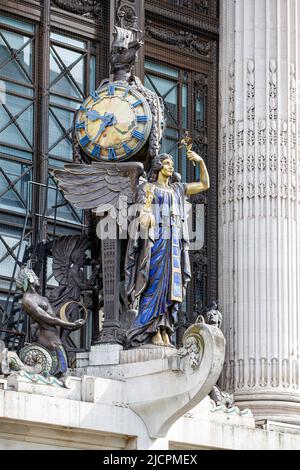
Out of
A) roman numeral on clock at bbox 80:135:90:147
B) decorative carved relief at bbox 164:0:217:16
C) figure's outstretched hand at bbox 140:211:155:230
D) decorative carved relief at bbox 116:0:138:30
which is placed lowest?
figure's outstretched hand at bbox 140:211:155:230

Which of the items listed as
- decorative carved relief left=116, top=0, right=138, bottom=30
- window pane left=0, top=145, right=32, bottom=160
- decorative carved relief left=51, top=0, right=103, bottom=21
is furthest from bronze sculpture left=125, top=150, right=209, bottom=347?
decorative carved relief left=51, top=0, right=103, bottom=21

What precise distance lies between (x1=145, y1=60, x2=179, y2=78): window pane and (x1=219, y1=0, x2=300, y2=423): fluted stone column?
1.21 metres

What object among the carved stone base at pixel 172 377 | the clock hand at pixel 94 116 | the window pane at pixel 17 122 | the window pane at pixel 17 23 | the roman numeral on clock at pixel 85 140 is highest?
the window pane at pixel 17 23

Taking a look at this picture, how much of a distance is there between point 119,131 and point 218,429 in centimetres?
507

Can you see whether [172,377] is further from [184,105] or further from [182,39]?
[182,39]

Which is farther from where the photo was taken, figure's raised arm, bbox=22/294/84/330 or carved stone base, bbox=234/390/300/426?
carved stone base, bbox=234/390/300/426

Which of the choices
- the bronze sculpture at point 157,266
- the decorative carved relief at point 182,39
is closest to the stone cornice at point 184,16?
the decorative carved relief at point 182,39

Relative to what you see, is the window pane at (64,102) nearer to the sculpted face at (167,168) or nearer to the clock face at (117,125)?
the clock face at (117,125)

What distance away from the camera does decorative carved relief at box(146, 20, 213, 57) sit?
36219mm

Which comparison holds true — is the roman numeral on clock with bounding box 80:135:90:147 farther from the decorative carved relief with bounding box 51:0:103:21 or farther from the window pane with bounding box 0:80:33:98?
the decorative carved relief with bounding box 51:0:103:21

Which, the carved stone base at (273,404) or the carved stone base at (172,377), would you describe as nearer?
the carved stone base at (172,377)

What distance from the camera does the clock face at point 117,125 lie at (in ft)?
97.6

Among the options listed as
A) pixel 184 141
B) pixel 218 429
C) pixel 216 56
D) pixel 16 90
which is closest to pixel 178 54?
pixel 216 56

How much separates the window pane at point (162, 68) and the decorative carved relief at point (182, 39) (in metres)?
0.49
